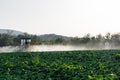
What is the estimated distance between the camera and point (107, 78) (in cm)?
1631

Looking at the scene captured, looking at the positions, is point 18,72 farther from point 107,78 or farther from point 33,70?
point 107,78

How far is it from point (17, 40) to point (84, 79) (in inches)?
6071

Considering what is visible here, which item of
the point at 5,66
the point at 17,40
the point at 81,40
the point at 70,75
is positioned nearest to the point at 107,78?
the point at 70,75

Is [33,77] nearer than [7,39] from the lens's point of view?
Yes

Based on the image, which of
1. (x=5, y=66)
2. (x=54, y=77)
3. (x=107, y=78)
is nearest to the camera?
(x=107, y=78)

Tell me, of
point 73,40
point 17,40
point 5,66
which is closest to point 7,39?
point 17,40

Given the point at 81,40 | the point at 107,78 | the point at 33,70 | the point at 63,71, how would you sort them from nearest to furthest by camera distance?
the point at 107,78
the point at 63,71
the point at 33,70
the point at 81,40

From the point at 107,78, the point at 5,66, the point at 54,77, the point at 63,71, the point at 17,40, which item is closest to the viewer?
the point at 107,78

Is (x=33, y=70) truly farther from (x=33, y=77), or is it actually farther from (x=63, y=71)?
(x=33, y=77)

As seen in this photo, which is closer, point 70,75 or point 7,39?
point 70,75

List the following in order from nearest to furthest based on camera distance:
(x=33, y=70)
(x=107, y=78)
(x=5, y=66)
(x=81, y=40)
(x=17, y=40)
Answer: (x=107, y=78) → (x=33, y=70) → (x=5, y=66) → (x=81, y=40) → (x=17, y=40)

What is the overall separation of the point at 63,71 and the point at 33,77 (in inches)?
94.4

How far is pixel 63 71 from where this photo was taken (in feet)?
63.1

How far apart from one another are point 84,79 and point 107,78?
3.20 feet
